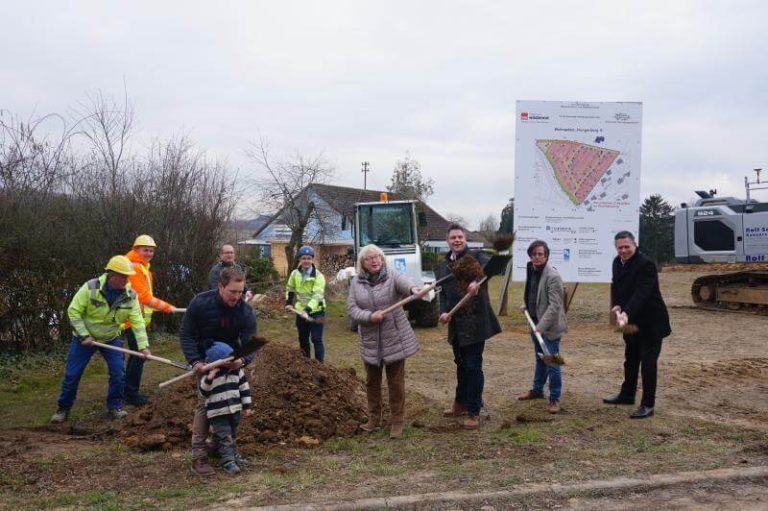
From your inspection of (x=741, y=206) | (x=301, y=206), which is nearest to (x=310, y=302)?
(x=741, y=206)

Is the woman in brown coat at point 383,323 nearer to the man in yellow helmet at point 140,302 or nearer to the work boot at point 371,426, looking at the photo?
the work boot at point 371,426

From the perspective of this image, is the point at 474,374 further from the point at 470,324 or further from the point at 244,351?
the point at 244,351

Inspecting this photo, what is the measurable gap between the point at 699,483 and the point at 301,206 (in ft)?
88.5

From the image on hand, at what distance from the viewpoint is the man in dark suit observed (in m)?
6.50

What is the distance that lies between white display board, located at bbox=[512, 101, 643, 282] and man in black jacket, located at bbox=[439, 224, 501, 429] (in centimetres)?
774

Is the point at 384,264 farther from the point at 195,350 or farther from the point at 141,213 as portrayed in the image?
the point at 141,213

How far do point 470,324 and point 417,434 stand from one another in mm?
1103

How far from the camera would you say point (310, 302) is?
8906mm

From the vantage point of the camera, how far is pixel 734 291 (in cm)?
1747

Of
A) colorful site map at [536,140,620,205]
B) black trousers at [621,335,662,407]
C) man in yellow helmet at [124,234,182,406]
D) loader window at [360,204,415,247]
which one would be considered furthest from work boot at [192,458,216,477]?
colorful site map at [536,140,620,205]

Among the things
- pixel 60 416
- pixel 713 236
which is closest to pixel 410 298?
pixel 60 416

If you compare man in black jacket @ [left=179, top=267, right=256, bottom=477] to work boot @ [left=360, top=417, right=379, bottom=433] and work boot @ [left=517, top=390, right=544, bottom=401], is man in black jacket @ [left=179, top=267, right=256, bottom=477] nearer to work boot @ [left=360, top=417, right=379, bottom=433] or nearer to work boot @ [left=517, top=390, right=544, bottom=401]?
work boot @ [left=360, top=417, right=379, bottom=433]

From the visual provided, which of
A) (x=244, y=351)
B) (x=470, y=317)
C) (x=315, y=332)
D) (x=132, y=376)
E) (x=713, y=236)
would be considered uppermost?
(x=713, y=236)

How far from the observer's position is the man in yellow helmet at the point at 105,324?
22.1 ft
